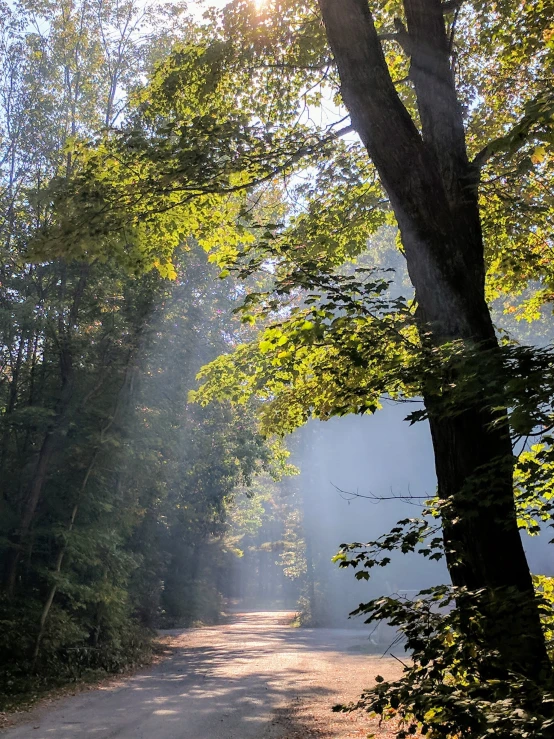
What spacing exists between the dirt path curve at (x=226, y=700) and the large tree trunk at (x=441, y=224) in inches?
198

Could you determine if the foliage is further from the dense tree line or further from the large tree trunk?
the dense tree line

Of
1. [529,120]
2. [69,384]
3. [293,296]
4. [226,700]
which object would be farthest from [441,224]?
[69,384]

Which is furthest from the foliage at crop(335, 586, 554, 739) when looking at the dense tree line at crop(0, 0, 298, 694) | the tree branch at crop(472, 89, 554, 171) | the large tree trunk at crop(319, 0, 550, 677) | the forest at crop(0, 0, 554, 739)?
the dense tree line at crop(0, 0, 298, 694)

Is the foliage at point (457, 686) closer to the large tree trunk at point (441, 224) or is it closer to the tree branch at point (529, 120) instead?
the large tree trunk at point (441, 224)

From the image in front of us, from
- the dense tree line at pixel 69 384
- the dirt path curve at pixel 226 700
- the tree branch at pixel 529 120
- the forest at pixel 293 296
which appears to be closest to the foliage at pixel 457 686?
the forest at pixel 293 296

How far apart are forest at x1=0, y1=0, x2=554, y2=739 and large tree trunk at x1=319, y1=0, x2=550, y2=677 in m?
0.02

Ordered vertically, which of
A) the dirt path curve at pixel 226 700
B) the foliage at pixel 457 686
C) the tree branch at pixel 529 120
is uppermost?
the tree branch at pixel 529 120

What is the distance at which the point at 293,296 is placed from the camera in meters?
8.10

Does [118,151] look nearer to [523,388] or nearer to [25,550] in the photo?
[523,388]

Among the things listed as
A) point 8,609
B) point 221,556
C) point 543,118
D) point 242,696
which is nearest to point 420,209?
point 543,118

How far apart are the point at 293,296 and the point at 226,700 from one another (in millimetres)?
7626

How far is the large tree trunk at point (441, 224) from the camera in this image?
4.71 m

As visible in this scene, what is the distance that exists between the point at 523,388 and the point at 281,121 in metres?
6.80

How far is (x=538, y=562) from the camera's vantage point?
41344mm
